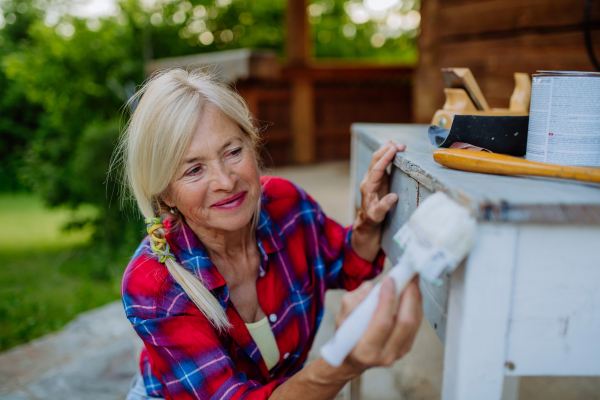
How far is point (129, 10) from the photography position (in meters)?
10.8

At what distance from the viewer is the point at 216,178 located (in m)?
1.24

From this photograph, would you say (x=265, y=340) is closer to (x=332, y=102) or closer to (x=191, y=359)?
(x=191, y=359)

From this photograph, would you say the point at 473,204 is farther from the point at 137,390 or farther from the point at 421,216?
the point at 137,390

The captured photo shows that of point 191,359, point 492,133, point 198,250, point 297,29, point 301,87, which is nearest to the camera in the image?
point 492,133

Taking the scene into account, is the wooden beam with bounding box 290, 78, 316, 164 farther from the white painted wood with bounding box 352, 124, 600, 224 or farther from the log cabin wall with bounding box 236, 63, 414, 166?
the white painted wood with bounding box 352, 124, 600, 224

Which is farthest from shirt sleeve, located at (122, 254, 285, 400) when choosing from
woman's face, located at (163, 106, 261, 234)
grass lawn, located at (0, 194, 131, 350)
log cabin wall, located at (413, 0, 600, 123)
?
grass lawn, located at (0, 194, 131, 350)

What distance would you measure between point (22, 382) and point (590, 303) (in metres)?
2.92

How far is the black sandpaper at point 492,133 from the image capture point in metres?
0.96

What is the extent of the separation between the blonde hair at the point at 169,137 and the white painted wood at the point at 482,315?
660 mm

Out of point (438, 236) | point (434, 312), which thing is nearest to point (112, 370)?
point (434, 312)

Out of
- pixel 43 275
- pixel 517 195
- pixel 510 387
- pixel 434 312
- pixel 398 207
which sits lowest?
pixel 43 275

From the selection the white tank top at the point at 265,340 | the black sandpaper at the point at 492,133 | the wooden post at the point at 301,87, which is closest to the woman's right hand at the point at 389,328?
the black sandpaper at the point at 492,133

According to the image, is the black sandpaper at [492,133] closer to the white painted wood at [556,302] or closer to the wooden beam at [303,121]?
the white painted wood at [556,302]

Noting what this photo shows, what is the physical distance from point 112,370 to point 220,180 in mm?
1996
